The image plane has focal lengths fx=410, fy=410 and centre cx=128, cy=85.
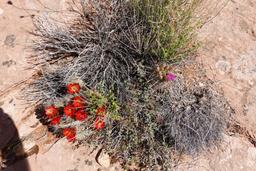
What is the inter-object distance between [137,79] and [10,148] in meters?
1.01

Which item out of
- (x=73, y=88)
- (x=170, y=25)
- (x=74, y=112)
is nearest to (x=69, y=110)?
(x=74, y=112)

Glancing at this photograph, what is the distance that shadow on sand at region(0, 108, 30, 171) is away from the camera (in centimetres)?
278

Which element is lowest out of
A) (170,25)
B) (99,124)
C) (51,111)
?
(99,124)

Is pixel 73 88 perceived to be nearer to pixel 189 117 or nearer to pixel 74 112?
pixel 74 112

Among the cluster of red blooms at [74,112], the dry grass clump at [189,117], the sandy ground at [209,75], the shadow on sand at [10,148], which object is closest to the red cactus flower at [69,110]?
the cluster of red blooms at [74,112]

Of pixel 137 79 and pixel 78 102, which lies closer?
pixel 78 102

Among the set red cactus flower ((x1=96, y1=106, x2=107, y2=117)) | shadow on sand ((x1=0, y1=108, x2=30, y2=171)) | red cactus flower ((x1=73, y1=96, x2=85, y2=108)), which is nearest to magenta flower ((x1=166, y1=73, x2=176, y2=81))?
red cactus flower ((x1=96, y1=106, x2=107, y2=117))

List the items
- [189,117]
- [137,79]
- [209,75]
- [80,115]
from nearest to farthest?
[80,115] < [189,117] < [137,79] < [209,75]

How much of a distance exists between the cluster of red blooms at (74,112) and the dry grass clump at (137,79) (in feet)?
0.30

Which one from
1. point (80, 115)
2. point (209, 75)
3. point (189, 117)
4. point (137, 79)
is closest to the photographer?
point (80, 115)

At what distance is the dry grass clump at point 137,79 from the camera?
9.14 feet

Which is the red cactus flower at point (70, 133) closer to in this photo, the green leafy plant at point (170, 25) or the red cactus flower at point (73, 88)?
the red cactus flower at point (73, 88)

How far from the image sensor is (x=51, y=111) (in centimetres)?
274

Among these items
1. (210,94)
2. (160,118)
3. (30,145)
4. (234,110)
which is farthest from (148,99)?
(30,145)
